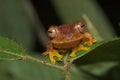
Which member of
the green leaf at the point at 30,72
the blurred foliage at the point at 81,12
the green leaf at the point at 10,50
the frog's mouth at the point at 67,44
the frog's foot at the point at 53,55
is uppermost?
the blurred foliage at the point at 81,12

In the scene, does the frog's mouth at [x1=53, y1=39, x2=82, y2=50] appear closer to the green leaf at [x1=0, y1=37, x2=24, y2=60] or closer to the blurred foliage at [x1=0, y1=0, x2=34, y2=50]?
the green leaf at [x1=0, y1=37, x2=24, y2=60]

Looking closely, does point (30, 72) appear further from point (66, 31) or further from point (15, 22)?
point (15, 22)

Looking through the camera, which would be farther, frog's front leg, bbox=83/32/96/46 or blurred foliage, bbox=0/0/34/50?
blurred foliage, bbox=0/0/34/50

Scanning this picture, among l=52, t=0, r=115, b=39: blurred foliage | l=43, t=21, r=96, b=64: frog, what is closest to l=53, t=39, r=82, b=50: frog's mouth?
l=43, t=21, r=96, b=64: frog

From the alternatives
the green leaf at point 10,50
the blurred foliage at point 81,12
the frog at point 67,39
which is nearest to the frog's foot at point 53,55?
the frog at point 67,39

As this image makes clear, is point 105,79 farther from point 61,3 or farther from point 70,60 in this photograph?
point 61,3

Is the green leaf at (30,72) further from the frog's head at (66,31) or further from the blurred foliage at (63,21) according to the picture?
the frog's head at (66,31)
